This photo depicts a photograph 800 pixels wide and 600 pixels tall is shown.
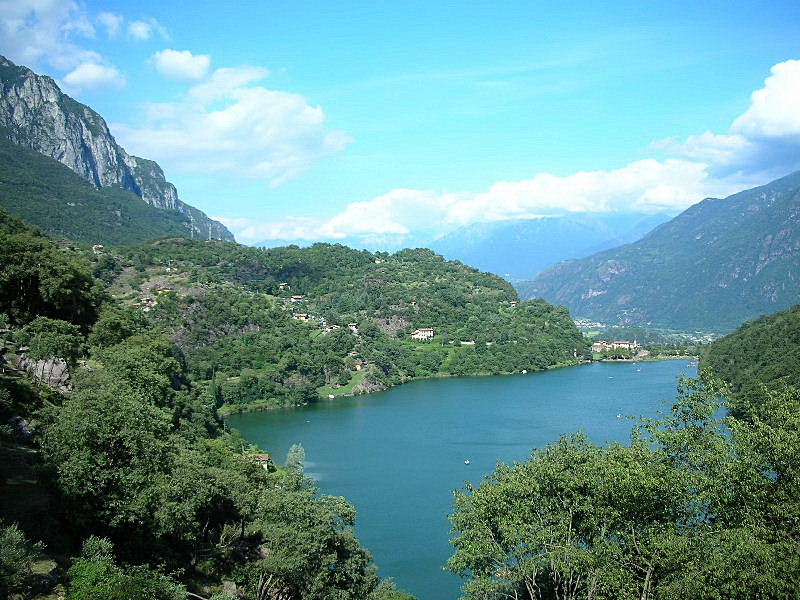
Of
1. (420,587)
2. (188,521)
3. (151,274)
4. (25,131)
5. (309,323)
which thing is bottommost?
(420,587)

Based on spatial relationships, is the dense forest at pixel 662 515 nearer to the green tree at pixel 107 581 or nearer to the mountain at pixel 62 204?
the green tree at pixel 107 581

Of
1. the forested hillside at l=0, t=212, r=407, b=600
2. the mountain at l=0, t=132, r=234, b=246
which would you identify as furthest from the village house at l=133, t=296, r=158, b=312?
the forested hillside at l=0, t=212, r=407, b=600

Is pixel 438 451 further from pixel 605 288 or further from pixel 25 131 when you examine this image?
pixel 605 288

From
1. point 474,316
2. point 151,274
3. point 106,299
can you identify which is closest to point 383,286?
point 474,316

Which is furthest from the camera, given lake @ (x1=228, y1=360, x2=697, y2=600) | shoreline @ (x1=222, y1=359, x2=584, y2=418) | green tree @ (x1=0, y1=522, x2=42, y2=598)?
shoreline @ (x1=222, y1=359, x2=584, y2=418)

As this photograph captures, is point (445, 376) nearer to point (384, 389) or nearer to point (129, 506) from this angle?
point (384, 389)

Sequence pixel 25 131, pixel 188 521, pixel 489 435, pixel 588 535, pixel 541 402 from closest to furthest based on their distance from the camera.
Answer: pixel 588 535 < pixel 188 521 < pixel 489 435 < pixel 541 402 < pixel 25 131

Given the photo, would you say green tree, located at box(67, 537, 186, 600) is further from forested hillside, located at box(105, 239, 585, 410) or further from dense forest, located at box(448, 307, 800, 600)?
forested hillside, located at box(105, 239, 585, 410)
